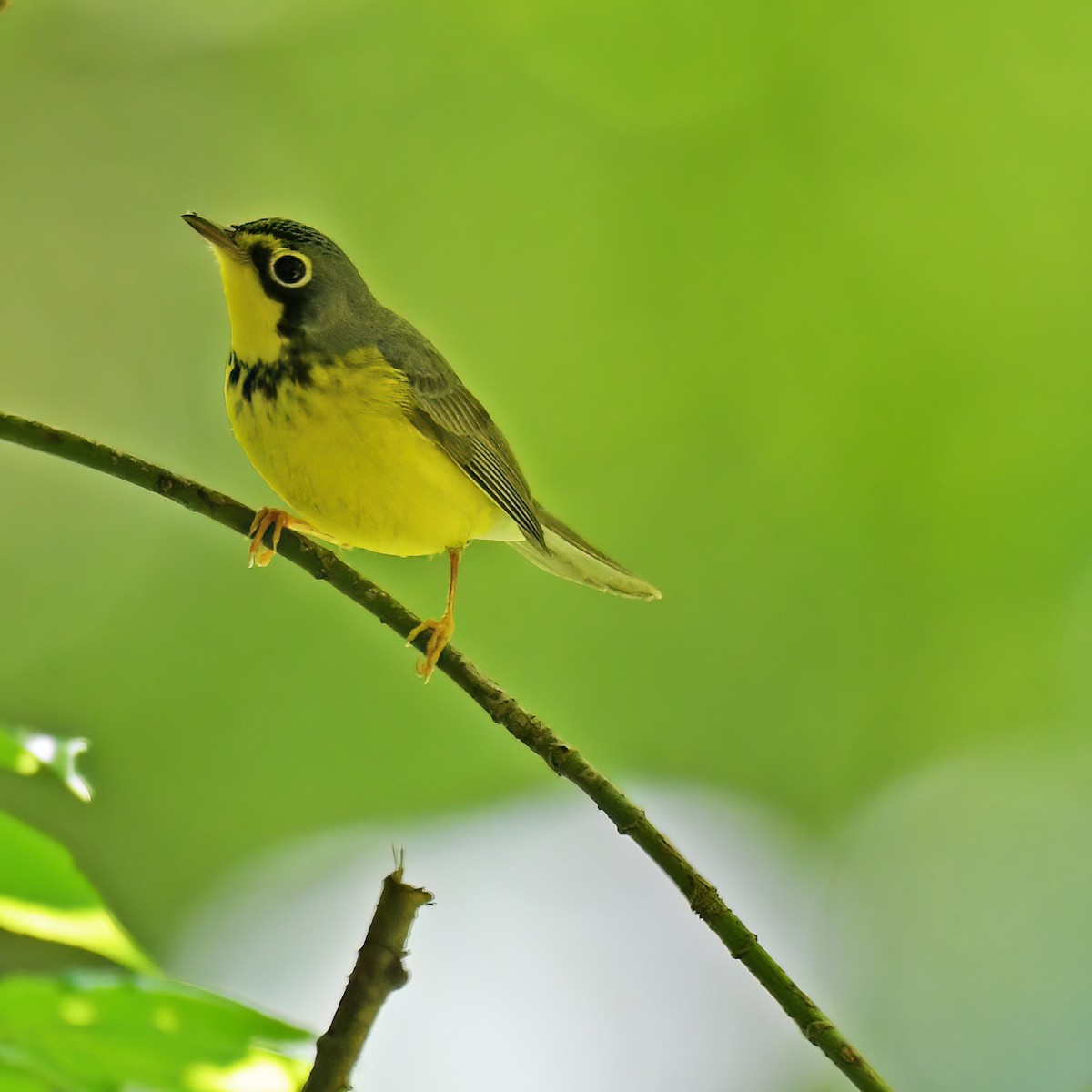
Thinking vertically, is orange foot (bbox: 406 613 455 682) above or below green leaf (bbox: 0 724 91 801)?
above

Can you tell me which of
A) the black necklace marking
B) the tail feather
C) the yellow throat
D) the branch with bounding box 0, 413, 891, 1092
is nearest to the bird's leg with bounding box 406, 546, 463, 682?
the branch with bounding box 0, 413, 891, 1092

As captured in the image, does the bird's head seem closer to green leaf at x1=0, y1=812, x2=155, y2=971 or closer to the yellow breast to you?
the yellow breast

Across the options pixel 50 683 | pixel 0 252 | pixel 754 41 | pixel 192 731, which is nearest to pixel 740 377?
pixel 754 41

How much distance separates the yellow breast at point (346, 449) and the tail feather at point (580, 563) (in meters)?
0.50

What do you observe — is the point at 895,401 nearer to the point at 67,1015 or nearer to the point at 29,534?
the point at 29,534

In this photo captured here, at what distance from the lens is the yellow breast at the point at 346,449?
3.06m

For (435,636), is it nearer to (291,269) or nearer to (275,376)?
(275,376)

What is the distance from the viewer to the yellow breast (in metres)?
3.06

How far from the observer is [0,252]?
773 cm

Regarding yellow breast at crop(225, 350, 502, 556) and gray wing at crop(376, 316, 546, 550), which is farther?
gray wing at crop(376, 316, 546, 550)

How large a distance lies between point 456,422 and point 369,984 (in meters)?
2.10

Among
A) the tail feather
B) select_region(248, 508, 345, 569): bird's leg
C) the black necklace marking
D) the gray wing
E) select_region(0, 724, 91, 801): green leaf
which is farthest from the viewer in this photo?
the tail feather

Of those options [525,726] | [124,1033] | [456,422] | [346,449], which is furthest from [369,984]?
[456,422]

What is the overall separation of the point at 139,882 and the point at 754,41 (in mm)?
5628
